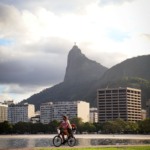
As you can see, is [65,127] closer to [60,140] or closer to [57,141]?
[60,140]

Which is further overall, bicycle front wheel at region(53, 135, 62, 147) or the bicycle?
bicycle front wheel at region(53, 135, 62, 147)

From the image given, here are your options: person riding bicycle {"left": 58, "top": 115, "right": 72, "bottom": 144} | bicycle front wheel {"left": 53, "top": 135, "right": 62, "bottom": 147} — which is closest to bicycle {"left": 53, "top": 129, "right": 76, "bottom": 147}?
bicycle front wheel {"left": 53, "top": 135, "right": 62, "bottom": 147}

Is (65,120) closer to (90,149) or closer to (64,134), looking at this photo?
(64,134)

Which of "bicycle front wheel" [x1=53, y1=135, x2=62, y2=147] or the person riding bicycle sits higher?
the person riding bicycle

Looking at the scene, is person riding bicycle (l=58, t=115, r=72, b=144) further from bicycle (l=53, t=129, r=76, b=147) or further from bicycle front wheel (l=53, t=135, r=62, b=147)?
bicycle front wheel (l=53, t=135, r=62, b=147)

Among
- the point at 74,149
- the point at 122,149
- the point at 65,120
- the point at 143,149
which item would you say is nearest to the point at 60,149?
the point at 74,149

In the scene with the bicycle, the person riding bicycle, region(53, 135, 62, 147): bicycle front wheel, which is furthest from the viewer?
region(53, 135, 62, 147): bicycle front wheel

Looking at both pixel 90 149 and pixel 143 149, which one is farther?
pixel 143 149

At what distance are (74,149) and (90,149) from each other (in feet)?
4.69

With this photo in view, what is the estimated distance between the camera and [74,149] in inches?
1232

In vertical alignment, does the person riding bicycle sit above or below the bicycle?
above

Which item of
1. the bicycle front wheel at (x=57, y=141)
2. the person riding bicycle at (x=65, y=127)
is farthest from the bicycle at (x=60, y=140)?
the person riding bicycle at (x=65, y=127)

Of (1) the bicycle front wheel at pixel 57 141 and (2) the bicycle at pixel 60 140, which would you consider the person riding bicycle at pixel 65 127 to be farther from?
(1) the bicycle front wheel at pixel 57 141

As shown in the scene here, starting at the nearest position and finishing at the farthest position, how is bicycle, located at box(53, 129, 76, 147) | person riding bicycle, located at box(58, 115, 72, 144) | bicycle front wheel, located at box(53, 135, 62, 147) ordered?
person riding bicycle, located at box(58, 115, 72, 144) → bicycle, located at box(53, 129, 76, 147) → bicycle front wheel, located at box(53, 135, 62, 147)
